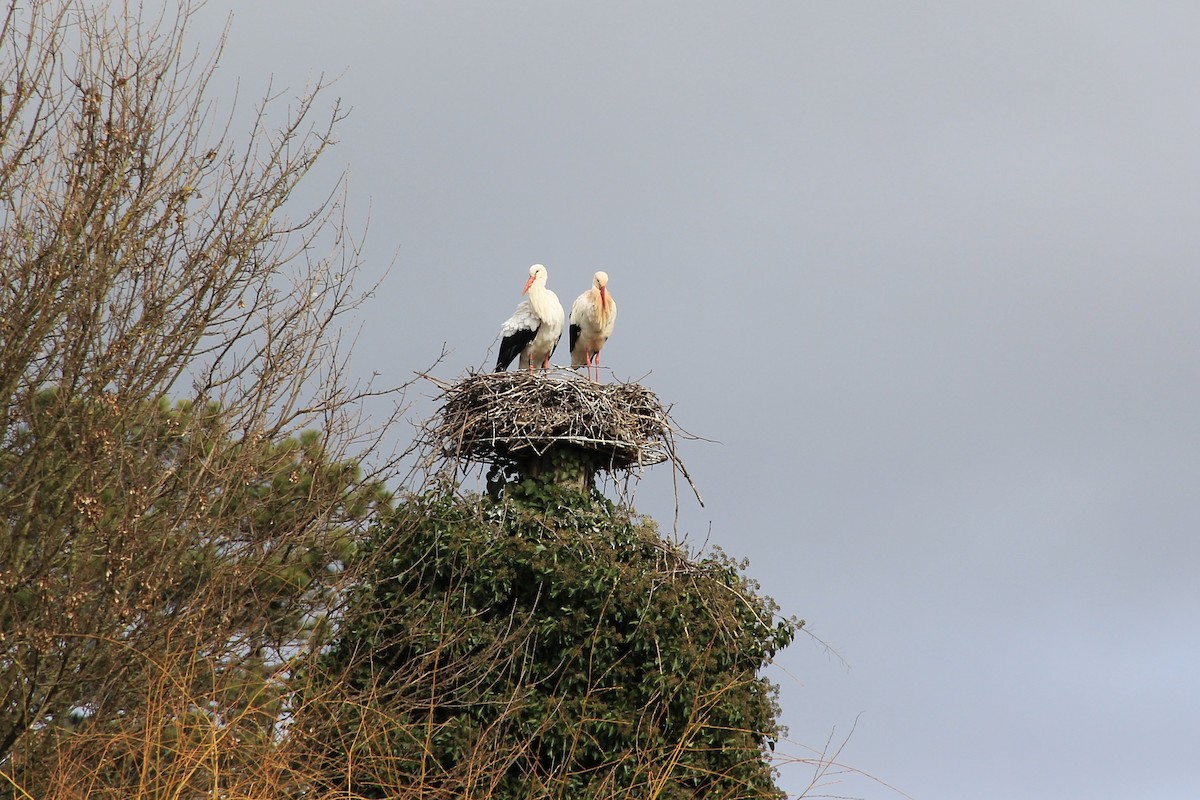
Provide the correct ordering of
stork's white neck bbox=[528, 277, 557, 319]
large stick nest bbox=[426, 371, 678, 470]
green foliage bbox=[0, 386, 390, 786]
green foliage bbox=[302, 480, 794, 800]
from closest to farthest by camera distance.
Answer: green foliage bbox=[0, 386, 390, 786] < green foliage bbox=[302, 480, 794, 800] < large stick nest bbox=[426, 371, 678, 470] < stork's white neck bbox=[528, 277, 557, 319]

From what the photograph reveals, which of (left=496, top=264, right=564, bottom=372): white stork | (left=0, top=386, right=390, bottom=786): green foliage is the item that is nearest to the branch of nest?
(left=496, top=264, right=564, bottom=372): white stork

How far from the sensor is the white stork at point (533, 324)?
11664 mm

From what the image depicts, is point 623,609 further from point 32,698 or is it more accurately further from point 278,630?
point 32,698

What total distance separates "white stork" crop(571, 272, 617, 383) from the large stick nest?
1.36 metres

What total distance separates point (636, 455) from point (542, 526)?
1059mm

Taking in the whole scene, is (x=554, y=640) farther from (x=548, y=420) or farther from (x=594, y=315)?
(x=594, y=315)

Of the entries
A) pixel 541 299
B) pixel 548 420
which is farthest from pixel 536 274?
pixel 548 420

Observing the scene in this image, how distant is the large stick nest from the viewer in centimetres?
1000

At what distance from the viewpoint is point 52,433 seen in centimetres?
698

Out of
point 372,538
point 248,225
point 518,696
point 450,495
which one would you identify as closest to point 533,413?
point 450,495

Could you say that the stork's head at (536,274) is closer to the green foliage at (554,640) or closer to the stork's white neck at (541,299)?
the stork's white neck at (541,299)

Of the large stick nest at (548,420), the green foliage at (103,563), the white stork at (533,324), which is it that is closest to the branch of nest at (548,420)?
the large stick nest at (548,420)

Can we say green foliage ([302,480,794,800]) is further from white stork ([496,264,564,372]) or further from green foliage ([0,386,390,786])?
white stork ([496,264,564,372])

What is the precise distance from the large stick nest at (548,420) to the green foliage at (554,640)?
0.41 metres
